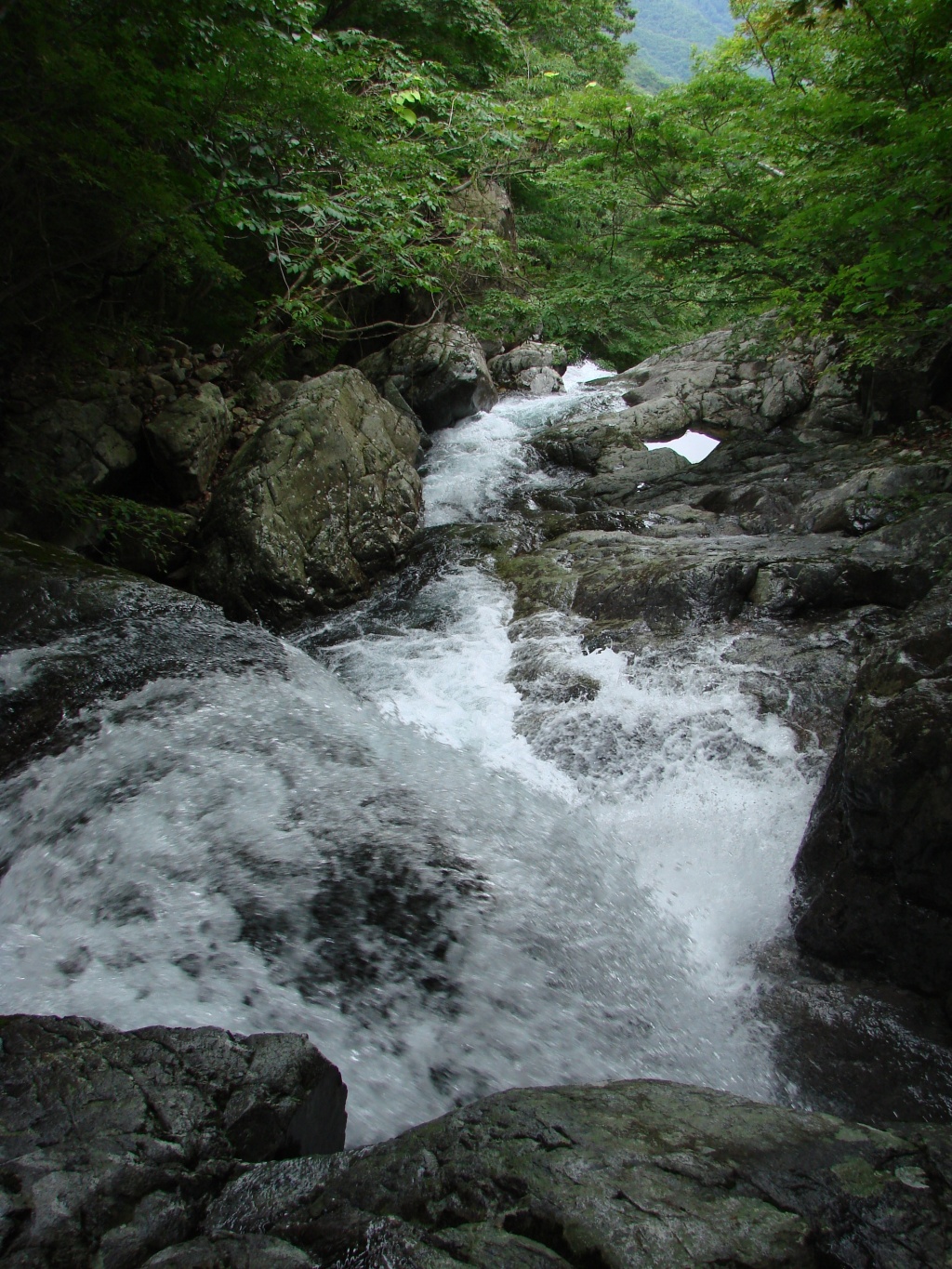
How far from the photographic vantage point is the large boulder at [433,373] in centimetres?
1096

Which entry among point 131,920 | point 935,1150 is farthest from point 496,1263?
point 131,920

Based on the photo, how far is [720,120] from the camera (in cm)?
851

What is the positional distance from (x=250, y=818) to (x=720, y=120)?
33.4 ft

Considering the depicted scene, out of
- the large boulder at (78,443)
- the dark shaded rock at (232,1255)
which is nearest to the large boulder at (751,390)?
the large boulder at (78,443)

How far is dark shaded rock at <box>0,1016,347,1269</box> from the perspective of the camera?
129 centimetres

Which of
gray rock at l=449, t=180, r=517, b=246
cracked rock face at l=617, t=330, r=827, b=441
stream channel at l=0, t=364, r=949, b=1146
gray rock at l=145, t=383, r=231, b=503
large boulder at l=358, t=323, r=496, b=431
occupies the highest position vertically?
gray rock at l=449, t=180, r=517, b=246

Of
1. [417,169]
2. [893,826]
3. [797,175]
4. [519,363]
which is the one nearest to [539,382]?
[519,363]

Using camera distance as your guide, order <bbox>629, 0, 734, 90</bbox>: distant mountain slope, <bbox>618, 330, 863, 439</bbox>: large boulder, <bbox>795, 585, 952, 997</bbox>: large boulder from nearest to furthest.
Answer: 1. <bbox>795, 585, 952, 997</bbox>: large boulder
2. <bbox>618, 330, 863, 439</bbox>: large boulder
3. <bbox>629, 0, 734, 90</bbox>: distant mountain slope

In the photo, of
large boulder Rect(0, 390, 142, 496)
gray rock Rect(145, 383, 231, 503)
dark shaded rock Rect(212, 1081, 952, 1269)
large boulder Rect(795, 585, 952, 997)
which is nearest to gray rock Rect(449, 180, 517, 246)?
gray rock Rect(145, 383, 231, 503)

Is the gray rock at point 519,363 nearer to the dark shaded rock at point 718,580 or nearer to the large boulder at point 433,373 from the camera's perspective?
the large boulder at point 433,373

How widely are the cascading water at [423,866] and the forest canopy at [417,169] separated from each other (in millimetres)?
3215

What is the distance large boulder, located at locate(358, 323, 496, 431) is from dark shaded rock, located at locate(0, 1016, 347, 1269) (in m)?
10.3

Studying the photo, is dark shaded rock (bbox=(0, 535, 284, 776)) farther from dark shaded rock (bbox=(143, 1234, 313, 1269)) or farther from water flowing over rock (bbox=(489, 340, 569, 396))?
water flowing over rock (bbox=(489, 340, 569, 396))

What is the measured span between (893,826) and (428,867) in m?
1.94
